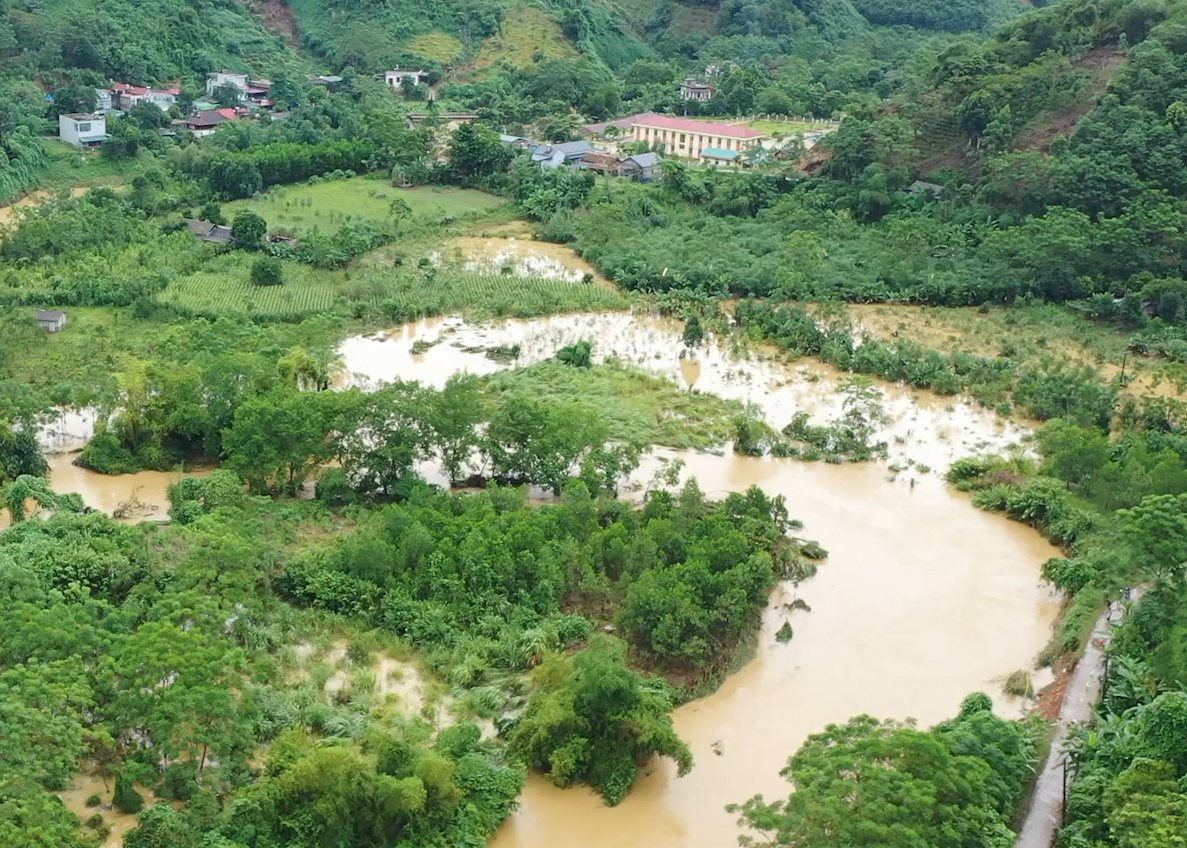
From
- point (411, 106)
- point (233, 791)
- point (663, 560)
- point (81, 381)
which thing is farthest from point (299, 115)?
point (233, 791)

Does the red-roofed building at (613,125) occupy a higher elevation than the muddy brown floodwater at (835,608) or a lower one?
lower

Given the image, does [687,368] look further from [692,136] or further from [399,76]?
[399,76]

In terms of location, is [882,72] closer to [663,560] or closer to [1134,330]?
[1134,330]

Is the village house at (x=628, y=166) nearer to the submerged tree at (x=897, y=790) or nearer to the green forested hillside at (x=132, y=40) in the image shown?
the green forested hillside at (x=132, y=40)

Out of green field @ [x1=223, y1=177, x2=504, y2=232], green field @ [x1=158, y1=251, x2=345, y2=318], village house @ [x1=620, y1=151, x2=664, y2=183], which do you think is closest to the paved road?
green field @ [x1=158, y1=251, x2=345, y2=318]

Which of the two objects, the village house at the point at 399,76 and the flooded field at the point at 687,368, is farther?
the village house at the point at 399,76

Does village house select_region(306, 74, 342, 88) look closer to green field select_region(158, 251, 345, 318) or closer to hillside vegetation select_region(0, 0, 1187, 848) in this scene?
hillside vegetation select_region(0, 0, 1187, 848)

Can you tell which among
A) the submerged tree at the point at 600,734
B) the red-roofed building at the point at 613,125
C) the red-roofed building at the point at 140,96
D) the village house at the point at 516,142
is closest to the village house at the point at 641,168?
the village house at the point at 516,142
